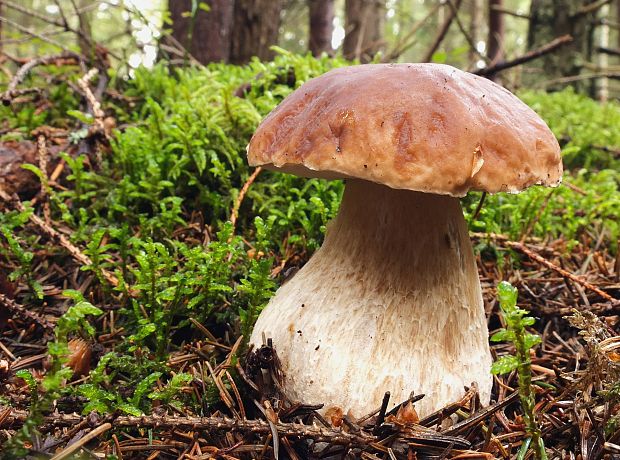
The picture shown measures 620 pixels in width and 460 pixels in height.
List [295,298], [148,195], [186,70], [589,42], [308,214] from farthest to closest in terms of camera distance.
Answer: [589,42] < [186,70] < [308,214] < [148,195] < [295,298]

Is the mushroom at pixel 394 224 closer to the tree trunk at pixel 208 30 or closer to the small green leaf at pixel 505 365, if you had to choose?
the small green leaf at pixel 505 365

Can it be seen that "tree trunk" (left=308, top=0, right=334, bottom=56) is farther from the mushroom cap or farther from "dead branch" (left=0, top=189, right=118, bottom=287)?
the mushroom cap

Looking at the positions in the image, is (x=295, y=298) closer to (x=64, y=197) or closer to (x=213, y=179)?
(x=213, y=179)

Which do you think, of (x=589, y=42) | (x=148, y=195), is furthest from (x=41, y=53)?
(x=589, y=42)

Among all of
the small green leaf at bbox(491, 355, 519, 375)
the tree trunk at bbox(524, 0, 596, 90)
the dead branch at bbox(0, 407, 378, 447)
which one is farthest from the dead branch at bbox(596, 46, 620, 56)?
the dead branch at bbox(0, 407, 378, 447)

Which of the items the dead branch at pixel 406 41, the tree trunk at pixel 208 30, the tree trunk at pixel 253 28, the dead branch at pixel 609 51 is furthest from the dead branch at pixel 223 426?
the dead branch at pixel 609 51
